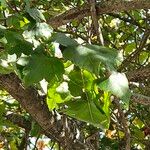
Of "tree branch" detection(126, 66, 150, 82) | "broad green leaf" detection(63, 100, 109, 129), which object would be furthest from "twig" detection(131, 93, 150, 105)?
"broad green leaf" detection(63, 100, 109, 129)

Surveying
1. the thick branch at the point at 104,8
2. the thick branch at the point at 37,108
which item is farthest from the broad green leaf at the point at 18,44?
the thick branch at the point at 37,108

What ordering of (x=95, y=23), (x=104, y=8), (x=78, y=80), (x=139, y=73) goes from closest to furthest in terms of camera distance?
(x=78, y=80) < (x=95, y=23) < (x=104, y=8) < (x=139, y=73)

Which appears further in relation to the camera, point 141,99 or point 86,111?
point 141,99

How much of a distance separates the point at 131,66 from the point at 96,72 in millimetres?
1444

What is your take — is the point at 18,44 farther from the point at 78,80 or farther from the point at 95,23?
the point at 95,23

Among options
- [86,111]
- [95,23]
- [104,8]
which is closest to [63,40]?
[86,111]

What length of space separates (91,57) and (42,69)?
0.37 feet

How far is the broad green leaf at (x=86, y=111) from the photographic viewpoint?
1066 millimetres

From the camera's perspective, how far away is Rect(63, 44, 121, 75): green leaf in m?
0.90

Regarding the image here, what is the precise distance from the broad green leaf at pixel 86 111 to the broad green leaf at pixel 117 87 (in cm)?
13

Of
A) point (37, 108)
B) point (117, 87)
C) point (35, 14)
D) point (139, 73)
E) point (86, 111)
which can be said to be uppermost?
point (35, 14)

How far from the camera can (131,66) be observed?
2.34 meters

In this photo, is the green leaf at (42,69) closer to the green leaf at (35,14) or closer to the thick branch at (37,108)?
the green leaf at (35,14)

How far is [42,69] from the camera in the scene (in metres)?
0.95
